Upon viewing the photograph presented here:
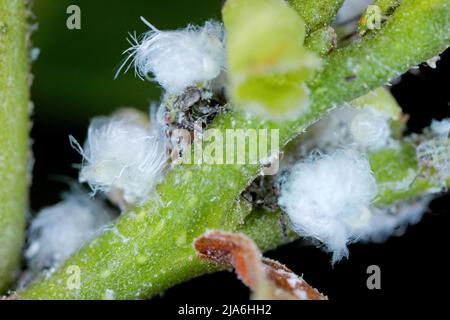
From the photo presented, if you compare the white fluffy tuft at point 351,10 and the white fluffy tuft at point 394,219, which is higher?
the white fluffy tuft at point 351,10

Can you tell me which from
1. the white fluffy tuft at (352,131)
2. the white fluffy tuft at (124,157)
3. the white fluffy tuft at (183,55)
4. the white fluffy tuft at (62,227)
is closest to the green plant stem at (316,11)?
the white fluffy tuft at (183,55)

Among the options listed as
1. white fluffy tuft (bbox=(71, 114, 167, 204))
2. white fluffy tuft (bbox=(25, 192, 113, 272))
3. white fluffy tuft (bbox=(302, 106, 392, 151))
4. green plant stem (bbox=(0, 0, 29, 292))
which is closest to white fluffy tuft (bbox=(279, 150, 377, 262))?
white fluffy tuft (bbox=(302, 106, 392, 151))

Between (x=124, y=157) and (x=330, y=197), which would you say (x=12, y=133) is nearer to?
(x=124, y=157)

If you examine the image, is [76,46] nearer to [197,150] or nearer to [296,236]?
[197,150]

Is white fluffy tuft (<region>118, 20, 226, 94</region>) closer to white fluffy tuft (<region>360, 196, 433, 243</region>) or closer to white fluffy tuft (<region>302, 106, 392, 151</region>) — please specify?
white fluffy tuft (<region>302, 106, 392, 151</region>)

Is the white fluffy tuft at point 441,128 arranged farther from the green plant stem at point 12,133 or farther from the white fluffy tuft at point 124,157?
the green plant stem at point 12,133

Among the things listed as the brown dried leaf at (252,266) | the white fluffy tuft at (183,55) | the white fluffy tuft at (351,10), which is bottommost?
the brown dried leaf at (252,266)
